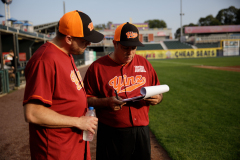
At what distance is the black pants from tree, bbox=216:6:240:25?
113482 mm

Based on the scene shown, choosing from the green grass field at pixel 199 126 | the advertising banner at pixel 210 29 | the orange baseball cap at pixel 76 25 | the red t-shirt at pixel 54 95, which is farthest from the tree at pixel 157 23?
the red t-shirt at pixel 54 95

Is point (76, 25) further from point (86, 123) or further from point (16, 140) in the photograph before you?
point (16, 140)

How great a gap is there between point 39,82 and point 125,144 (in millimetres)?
1262

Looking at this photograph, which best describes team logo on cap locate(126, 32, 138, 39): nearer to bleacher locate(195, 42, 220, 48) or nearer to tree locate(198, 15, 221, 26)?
bleacher locate(195, 42, 220, 48)

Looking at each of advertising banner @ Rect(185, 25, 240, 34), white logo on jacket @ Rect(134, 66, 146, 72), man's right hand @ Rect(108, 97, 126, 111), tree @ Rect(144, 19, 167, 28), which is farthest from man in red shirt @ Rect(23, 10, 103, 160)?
tree @ Rect(144, 19, 167, 28)

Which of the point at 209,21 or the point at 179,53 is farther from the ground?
the point at 209,21

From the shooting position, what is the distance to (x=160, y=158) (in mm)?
3625

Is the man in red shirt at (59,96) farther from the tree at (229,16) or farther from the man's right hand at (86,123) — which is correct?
the tree at (229,16)

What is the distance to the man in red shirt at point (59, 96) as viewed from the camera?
1456 mm

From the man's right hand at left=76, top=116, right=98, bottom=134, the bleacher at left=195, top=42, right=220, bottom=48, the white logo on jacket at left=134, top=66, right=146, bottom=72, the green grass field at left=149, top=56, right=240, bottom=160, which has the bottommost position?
the green grass field at left=149, top=56, right=240, bottom=160

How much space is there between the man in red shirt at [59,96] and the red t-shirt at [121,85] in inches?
20.0

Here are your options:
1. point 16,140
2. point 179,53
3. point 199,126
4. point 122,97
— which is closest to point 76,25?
point 122,97

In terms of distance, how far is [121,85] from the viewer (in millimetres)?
2328

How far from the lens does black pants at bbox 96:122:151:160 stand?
88.7 inches
